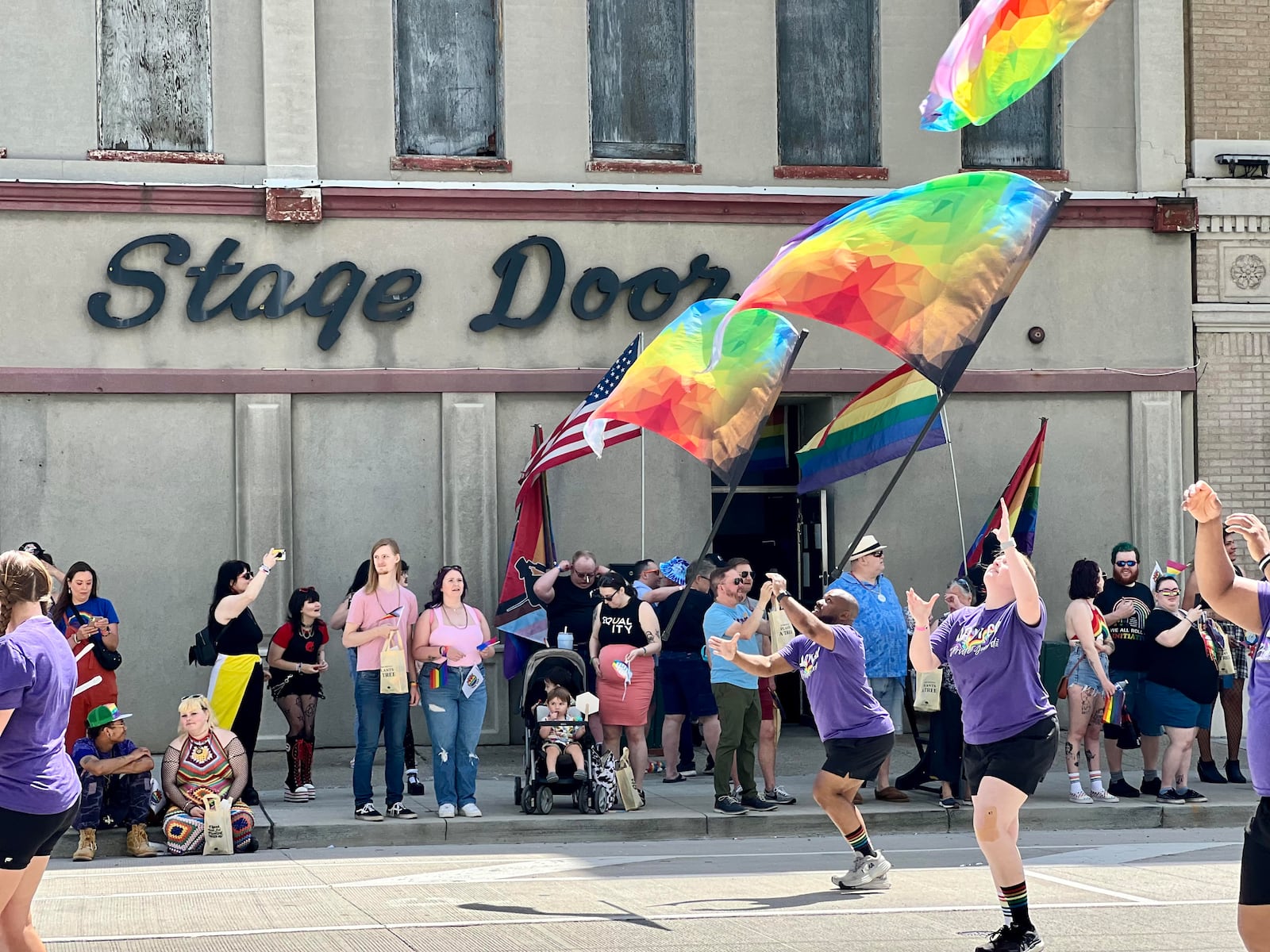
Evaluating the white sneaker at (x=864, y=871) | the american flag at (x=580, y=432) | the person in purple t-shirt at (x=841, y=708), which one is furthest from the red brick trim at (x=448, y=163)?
the white sneaker at (x=864, y=871)

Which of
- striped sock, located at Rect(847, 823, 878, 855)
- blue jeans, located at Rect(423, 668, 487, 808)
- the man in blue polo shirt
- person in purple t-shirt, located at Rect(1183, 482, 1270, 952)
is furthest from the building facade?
person in purple t-shirt, located at Rect(1183, 482, 1270, 952)

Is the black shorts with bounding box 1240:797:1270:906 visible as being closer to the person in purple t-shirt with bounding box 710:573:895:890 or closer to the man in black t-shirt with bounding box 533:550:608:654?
the person in purple t-shirt with bounding box 710:573:895:890

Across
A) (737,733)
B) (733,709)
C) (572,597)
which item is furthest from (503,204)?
(737,733)

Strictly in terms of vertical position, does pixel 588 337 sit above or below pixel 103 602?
above

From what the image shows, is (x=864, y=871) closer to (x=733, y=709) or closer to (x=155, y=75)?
(x=733, y=709)

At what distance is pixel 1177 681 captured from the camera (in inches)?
540

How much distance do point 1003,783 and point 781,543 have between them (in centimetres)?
1007

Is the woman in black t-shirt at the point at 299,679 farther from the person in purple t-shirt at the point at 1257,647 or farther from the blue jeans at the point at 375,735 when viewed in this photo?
the person in purple t-shirt at the point at 1257,647

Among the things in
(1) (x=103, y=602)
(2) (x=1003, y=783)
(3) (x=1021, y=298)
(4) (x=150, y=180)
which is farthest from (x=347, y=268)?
(2) (x=1003, y=783)

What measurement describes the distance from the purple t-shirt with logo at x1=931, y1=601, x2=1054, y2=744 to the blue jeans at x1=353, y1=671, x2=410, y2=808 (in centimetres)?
548

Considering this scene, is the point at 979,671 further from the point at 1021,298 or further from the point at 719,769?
the point at 1021,298

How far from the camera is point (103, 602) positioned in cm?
1356

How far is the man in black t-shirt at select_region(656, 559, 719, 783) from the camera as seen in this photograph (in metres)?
14.1

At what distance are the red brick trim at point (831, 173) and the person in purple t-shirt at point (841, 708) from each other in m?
8.15
